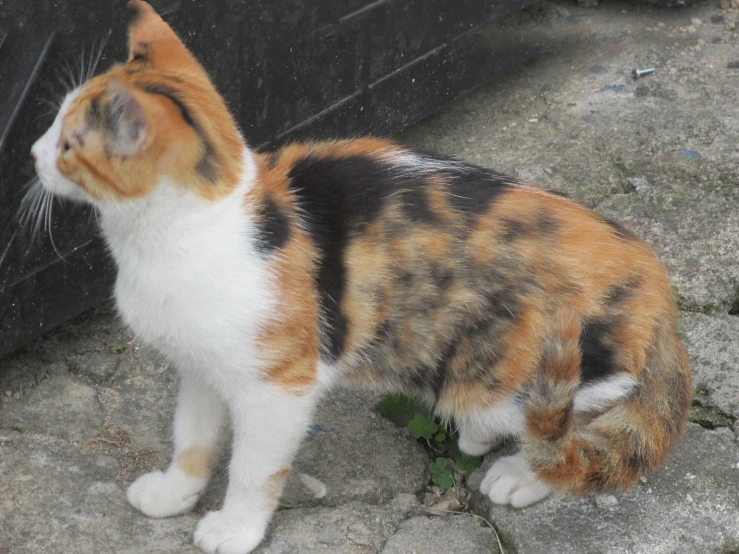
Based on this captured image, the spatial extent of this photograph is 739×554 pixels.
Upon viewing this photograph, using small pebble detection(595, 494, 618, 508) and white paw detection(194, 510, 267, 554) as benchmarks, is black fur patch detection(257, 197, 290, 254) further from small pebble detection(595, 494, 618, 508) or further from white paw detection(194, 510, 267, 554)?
small pebble detection(595, 494, 618, 508)

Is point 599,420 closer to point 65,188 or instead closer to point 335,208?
point 335,208

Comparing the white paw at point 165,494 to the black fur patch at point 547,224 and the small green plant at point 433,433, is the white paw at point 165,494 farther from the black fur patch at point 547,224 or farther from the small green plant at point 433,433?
the black fur patch at point 547,224

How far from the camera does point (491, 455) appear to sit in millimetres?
2750

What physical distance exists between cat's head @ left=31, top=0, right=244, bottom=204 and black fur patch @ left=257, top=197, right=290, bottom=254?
0.37 feet

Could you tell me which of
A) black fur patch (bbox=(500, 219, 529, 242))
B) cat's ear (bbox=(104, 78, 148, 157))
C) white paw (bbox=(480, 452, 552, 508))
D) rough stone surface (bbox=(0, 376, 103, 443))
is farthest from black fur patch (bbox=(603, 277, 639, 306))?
rough stone surface (bbox=(0, 376, 103, 443))

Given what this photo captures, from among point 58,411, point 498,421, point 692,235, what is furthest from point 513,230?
point 58,411

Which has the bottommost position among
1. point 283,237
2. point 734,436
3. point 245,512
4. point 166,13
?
point 734,436

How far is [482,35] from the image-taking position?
12.9ft

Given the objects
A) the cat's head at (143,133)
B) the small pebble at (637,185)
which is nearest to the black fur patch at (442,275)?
the cat's head at (143,133)

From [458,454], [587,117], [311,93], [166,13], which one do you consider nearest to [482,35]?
[587,117]

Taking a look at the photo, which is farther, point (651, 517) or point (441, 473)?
point (441, 473)

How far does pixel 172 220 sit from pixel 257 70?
3.86 ft

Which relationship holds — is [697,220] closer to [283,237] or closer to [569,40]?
[569,40]

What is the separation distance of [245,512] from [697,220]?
1973 millimetres
